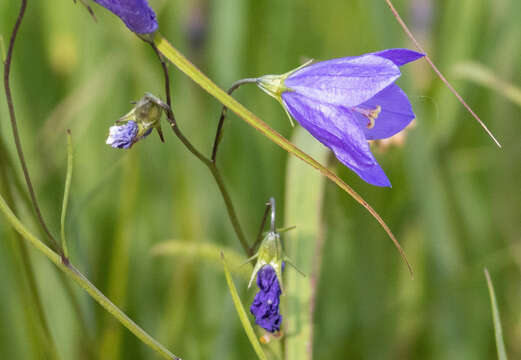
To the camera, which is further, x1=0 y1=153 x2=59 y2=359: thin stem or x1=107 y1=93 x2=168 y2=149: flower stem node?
x1=0 y1=153 x2=59 y2=359: thin stem

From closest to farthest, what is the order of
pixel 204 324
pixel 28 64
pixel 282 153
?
1. pixel 204 324
2. pixel 282 153
3. pixel 28 64

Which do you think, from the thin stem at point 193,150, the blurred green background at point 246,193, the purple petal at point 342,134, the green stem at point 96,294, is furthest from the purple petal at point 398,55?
the blurred green background at point 246,193

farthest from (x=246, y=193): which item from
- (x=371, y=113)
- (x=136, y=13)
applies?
(x=136, y=13)

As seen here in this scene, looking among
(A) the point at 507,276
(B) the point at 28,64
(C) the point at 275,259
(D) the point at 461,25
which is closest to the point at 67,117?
(B) the point at 28,64

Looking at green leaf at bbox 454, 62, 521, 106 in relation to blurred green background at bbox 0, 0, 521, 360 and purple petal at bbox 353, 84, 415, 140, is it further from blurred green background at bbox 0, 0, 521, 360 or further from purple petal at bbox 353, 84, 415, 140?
purple petal at bbox 353, 84, 415, 140

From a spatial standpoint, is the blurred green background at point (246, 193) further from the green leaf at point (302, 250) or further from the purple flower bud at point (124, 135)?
the purple flower bud at point (124, 135)

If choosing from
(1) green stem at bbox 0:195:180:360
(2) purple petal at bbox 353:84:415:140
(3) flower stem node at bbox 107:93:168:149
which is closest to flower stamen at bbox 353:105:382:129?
(2) purple petal at bbox 353:84:415:140

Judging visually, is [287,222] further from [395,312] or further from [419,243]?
[419,243]
